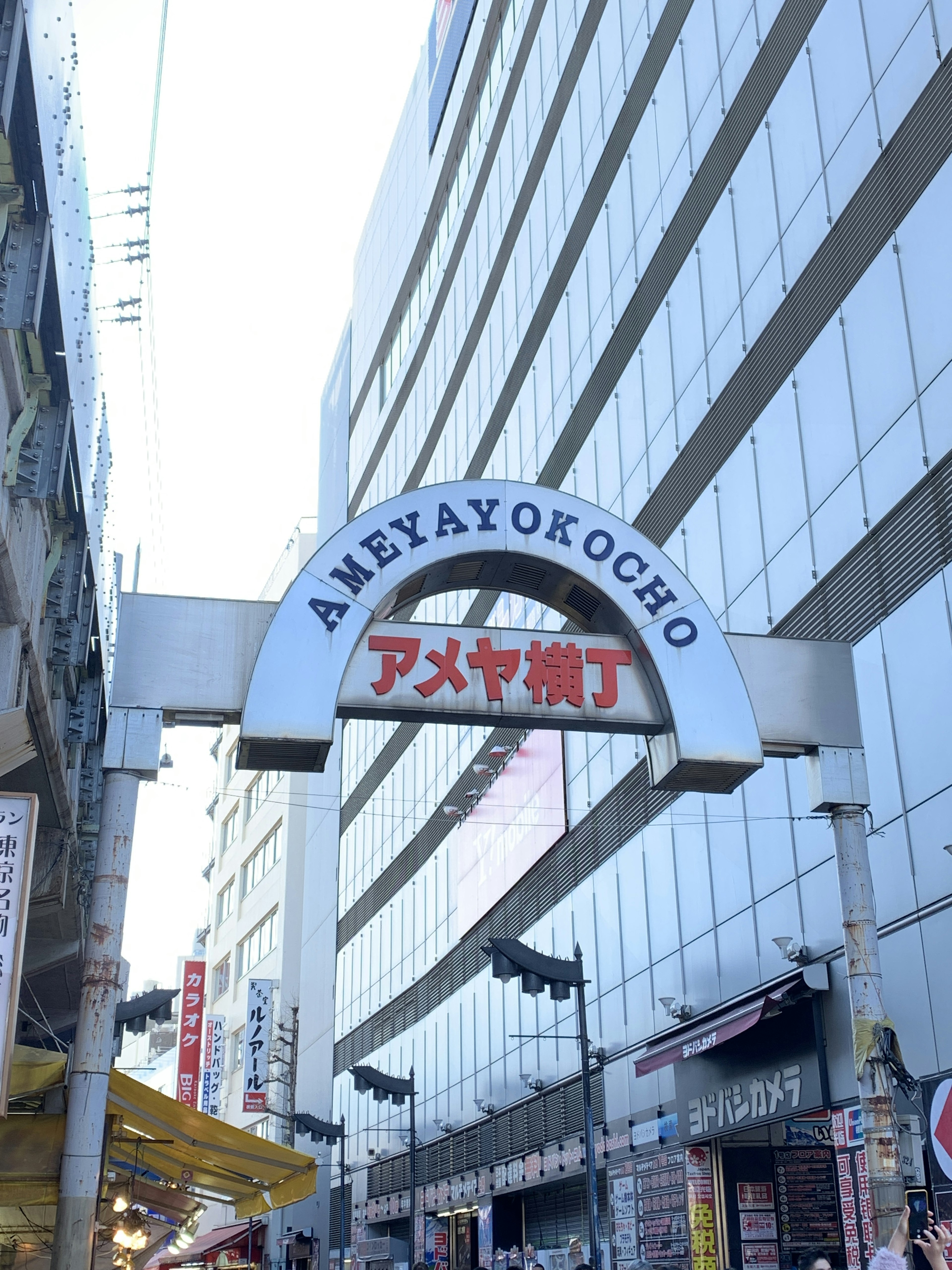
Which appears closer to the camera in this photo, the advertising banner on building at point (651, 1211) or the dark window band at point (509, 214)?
the advertising banner on building at point (651, 1211)

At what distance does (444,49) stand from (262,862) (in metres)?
35.7

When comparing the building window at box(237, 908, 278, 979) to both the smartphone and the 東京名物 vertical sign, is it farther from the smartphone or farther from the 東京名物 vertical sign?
the smartphone

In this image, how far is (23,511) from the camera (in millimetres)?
11062

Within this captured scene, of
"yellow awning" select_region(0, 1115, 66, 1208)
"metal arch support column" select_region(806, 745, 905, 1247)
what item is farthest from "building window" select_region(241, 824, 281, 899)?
"metal arch support column" select_region(806, 745, 905, 1247)

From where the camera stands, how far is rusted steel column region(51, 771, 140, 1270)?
956 centimetres

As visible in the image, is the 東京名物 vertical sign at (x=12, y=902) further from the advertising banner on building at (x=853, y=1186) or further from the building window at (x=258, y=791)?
the building window at (x=258, y=791)

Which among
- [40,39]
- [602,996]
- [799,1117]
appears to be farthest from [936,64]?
[602,996]

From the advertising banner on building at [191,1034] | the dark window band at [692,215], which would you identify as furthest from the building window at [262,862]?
the dark window band at [692,215]

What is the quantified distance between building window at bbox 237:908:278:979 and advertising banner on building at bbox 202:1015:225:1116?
279 cm

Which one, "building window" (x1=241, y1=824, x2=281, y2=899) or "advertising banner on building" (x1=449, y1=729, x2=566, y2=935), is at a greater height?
"building window" (x1=241, y1=824, x2=281, y2=899)

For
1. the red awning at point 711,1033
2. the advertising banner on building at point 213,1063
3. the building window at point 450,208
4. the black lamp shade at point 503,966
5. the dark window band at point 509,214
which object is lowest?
the red awning at point 711,1033

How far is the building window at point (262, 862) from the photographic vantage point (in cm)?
5681

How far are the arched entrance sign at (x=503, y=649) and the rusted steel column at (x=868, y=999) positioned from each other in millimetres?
1098

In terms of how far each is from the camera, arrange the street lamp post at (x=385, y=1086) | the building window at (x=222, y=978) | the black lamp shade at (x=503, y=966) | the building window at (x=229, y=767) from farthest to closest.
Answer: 1. the building window at (x=229, y=767)
2. the building window at (x=222, y=978)
3. the street lamp post at (x=385, y=1086)
4. the black lamp shade at (x=503, y=966)
